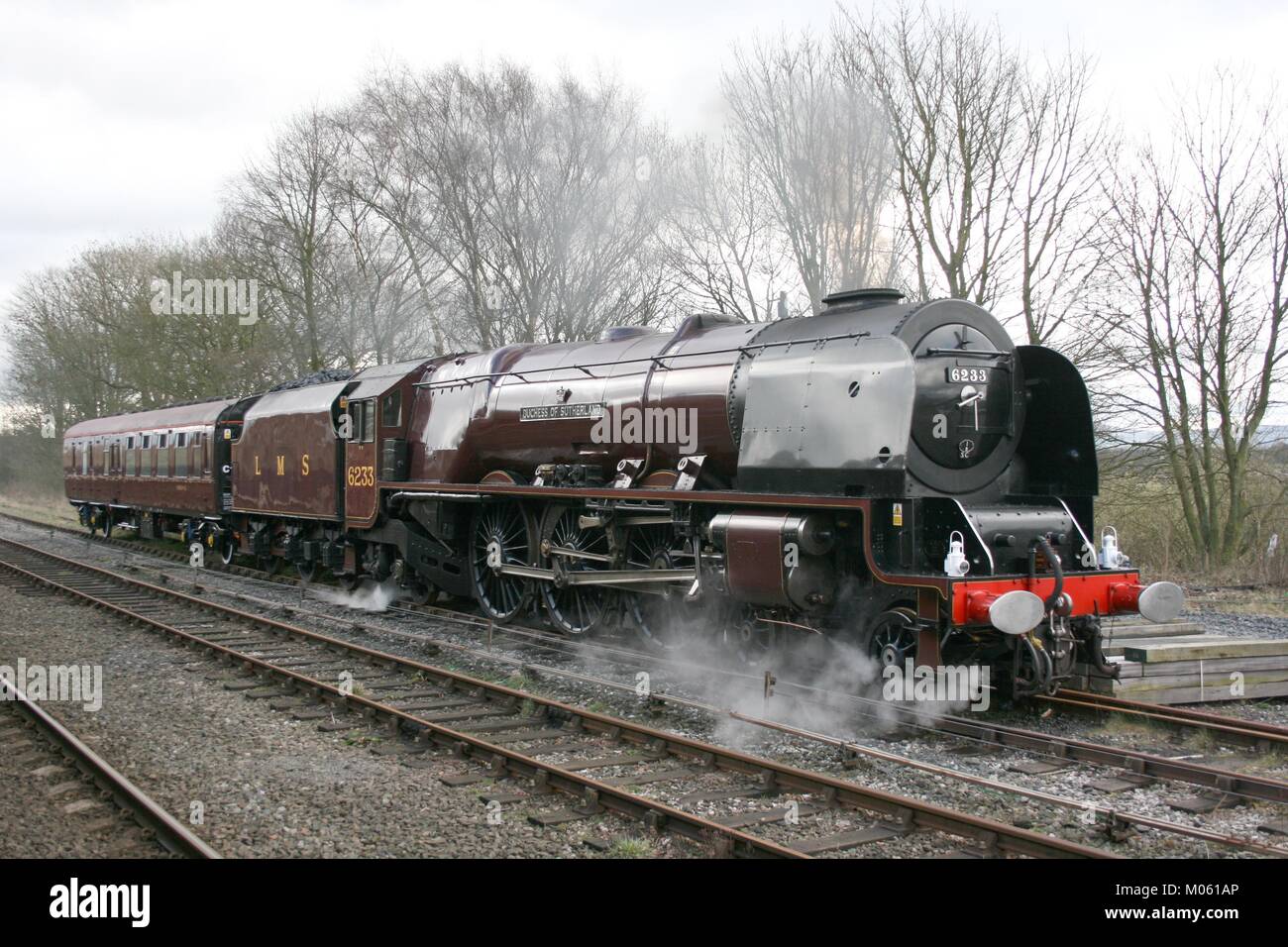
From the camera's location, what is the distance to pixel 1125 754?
6.29m

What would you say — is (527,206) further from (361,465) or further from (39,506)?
(39,506)

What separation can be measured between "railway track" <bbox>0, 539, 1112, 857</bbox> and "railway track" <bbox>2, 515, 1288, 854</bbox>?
600 mm

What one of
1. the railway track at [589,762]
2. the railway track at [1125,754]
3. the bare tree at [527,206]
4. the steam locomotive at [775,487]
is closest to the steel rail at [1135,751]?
the railway track at [1125,754]

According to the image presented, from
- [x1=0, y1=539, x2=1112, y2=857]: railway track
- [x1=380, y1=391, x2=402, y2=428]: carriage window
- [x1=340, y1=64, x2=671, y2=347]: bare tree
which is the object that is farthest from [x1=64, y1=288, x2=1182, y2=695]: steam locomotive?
[x1=340, y1=64, x2=671, y2=347]: bare tree

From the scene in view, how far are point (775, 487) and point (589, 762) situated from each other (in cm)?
276

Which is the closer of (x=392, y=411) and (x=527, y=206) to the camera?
(x=392, y=411)

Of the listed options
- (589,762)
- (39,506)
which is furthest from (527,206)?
(39,506)

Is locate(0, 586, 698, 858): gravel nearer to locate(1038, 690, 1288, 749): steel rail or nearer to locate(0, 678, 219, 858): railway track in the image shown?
locate(0, 678, 219, 858): railway track

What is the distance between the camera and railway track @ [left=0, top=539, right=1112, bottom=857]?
5051 millimetres

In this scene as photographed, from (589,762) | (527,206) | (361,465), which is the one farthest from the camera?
(527,206)

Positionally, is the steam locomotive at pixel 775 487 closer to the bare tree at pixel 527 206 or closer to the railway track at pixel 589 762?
the railway track at pixel 589 762

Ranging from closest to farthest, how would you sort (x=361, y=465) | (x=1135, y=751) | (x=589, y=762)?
(x=589, y=762) → (x=1135, y=751) → (x=361, y=465)

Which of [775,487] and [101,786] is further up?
[775,487]
